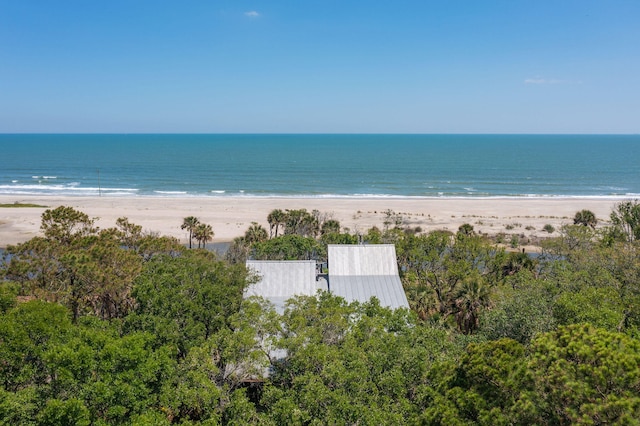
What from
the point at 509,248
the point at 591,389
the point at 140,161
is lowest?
the point at 509,248

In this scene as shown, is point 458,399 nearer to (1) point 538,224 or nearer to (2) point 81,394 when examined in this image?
(2) point 81,394

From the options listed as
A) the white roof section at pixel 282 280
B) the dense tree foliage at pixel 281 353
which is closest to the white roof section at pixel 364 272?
the white roof section at pixel 282 280

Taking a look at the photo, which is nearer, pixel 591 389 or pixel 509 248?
pixel 591 389

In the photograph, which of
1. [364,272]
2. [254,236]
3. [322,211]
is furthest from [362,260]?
[322,211]

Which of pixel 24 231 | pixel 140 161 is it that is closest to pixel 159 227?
pixel 24 231

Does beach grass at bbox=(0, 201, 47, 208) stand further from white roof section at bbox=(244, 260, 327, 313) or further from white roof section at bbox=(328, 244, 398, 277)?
white roof section at bbox=(328, 244, 398, 277)

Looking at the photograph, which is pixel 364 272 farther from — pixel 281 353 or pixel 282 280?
pixel 281 353

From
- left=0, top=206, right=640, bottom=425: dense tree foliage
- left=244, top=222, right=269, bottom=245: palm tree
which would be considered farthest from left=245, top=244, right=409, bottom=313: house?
left=244, top=222, right=269, bottom=245: palm tree
